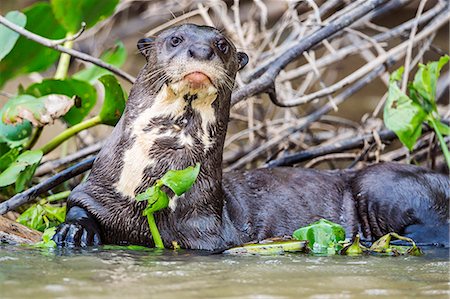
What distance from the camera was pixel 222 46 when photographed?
2836mm

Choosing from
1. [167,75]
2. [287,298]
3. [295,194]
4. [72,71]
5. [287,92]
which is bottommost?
[287,298]

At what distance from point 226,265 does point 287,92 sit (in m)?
2.22

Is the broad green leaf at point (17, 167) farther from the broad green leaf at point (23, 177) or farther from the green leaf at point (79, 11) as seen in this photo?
the green leaf at point (79, 11)

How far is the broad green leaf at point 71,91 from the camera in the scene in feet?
11.5

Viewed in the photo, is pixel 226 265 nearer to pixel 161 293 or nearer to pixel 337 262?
pixel 337 262

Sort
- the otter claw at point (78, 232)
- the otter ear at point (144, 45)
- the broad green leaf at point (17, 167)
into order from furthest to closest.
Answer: the broad green leaf at point (17, 167) < the otter ear at point (144, 45) < the otter claw at point (78, 232)

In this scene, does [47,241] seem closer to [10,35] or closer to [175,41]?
[175,41]

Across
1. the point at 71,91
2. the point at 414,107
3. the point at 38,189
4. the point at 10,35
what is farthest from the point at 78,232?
the point at 414,107

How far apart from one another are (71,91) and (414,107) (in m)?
1.26

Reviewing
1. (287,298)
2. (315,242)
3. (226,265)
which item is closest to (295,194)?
(315,242)

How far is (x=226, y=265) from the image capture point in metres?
2.33

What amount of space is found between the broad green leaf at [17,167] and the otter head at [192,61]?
51cm

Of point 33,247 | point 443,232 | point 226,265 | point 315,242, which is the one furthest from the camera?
point 443,232

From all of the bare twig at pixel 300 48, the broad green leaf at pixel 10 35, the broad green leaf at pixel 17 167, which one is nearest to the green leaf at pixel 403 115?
the bare twig at pixel 300 48
